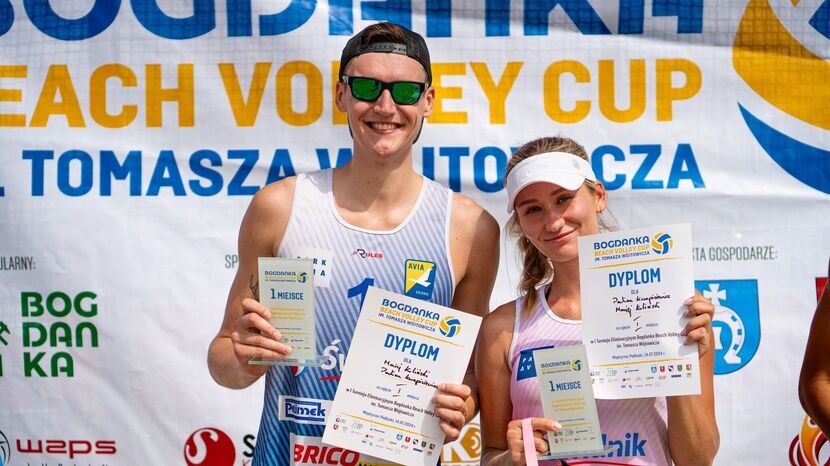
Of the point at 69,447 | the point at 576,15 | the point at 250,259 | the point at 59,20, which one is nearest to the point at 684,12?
the point at 576,15

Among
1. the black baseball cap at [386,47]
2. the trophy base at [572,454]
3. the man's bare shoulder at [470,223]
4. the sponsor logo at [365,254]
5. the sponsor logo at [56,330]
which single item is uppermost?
the black baseball cap at [386,47]

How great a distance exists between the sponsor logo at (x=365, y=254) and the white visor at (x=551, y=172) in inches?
17.4

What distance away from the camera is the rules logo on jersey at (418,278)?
108 inches

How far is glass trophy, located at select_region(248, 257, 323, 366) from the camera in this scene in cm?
244

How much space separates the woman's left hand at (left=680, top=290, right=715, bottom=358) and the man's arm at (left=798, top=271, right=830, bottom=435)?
0.31 metres

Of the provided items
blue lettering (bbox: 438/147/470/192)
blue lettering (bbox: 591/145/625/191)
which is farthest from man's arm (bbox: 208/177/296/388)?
blue lettering (bbox: 591/145/625/191)

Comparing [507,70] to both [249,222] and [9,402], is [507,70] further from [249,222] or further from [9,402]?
[9,402]

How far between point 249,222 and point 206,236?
135 centimetres

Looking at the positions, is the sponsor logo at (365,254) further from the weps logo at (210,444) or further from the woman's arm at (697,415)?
the weps logo at (210,444)

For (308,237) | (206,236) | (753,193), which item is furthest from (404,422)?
(753,193)

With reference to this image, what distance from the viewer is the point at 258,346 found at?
247cm

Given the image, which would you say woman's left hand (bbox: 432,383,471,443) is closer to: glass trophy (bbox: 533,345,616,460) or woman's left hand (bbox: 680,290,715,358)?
glass trophy (bbox: 533,345,616,460)

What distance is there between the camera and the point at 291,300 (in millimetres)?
2455

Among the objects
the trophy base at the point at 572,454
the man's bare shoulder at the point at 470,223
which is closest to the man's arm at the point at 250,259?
the man's bare shoulder at the point at 470,223
